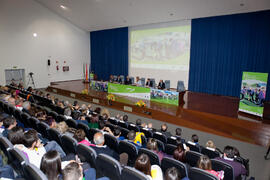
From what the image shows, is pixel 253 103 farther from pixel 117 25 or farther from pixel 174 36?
pixel 117 25

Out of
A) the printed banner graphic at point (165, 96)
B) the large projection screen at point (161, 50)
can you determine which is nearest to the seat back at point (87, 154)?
the printed banner graphic at point (165, 96)

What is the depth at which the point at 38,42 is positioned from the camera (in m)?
13.1

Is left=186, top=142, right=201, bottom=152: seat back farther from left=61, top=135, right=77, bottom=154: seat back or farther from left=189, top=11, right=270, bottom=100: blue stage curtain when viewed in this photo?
left=189, top=11, right=270, bottom=100: blue stage curtain

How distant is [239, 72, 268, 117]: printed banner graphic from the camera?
6418 millimetres

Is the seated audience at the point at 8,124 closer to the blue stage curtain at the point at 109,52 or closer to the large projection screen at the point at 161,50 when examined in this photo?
the large projection screen at the point at 161,50

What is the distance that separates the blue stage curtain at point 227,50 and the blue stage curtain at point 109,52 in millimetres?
5399

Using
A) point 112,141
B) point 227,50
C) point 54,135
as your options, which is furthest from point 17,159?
point 227,50

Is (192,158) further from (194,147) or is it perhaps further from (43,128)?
(43,128)

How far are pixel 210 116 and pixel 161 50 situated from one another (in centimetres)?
643

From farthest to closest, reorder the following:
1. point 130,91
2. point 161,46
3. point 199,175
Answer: point 161,46
point 130,91
point 199,175

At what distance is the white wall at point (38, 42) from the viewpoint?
1163 cm

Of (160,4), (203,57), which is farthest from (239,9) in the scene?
(160,4)

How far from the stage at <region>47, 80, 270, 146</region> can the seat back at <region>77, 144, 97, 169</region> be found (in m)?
4.42

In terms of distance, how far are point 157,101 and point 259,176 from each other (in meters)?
4.81
